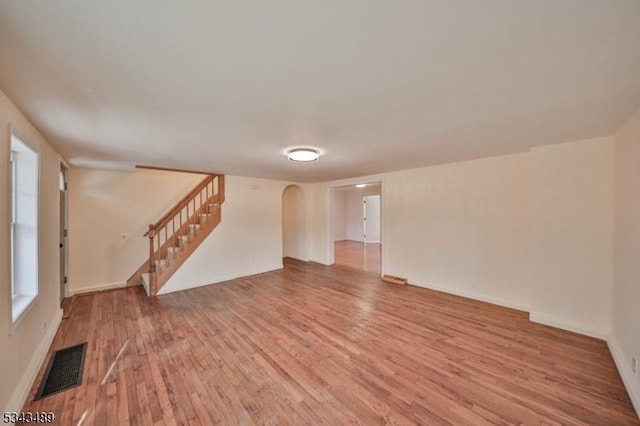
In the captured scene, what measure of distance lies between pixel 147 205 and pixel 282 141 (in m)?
3.91

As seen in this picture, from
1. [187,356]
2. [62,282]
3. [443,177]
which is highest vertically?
[443,177]

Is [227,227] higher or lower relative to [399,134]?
lower

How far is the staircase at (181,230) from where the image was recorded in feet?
13.9

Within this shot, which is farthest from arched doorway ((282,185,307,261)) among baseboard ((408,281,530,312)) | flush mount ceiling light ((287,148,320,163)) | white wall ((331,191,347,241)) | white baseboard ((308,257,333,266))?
flush mount ceiling light ((287,148,320,163))

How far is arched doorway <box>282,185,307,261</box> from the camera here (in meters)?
7.04

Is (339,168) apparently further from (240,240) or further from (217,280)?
(217,280)

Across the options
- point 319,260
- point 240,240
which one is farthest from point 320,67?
point 319,260

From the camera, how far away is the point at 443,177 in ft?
13.9

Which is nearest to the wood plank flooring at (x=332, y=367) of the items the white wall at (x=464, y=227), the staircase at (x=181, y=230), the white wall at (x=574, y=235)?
the white wall at (x=574, y=235)

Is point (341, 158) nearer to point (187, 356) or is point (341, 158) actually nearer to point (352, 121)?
point (352, 121)

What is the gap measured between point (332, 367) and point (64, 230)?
4.68 meters

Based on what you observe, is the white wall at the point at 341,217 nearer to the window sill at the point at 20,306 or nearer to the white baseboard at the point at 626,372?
the white baseboard at the point at 626,372

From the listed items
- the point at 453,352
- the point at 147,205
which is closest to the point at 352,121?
the point at 453,352

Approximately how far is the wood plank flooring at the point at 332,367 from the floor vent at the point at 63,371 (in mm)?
71
